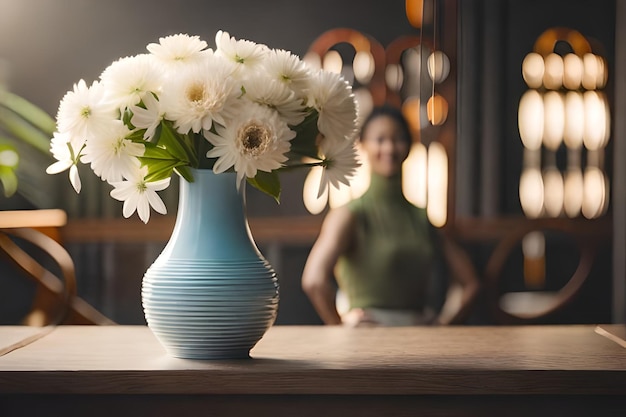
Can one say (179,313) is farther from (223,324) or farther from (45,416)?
(45,416)

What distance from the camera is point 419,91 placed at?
13.8 ft

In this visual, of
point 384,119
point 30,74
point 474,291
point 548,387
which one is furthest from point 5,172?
point 548,387

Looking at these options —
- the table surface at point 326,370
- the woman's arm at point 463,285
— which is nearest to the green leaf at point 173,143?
the table surface at point 326,370

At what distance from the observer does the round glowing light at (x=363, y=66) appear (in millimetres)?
4234

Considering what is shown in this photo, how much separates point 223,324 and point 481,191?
3433 millimetres

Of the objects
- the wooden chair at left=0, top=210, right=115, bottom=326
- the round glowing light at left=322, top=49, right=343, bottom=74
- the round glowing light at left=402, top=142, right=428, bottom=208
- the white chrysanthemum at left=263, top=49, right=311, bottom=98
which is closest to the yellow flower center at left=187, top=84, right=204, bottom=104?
the white chrysanthemum at left=263, top=49, right=311, bottom=98

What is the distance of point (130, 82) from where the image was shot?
1254 mm

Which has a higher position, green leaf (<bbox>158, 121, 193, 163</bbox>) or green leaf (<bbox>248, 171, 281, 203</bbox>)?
green leaf (<bbox>158, 121, 193, 163</bbox>)

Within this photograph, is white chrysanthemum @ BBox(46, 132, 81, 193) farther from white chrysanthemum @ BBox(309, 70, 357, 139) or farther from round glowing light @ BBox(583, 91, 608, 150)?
round glowing light @ BBox(583, 91, 608, 150)

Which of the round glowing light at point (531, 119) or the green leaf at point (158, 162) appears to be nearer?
the green leaf at point (158, 162)

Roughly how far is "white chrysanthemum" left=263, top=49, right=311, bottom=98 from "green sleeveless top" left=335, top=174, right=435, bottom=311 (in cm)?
149

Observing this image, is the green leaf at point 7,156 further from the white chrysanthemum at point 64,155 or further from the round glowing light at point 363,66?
the white chrysanthemum at point 64,155

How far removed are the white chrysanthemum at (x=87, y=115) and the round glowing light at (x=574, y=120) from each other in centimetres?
341

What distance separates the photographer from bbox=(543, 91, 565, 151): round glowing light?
4297 mm
